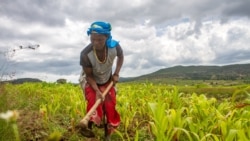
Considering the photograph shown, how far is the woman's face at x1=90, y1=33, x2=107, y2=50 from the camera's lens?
4211 millimetres

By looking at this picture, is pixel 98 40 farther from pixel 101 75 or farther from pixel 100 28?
pixel 101 75

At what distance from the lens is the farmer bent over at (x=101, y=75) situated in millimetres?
4480

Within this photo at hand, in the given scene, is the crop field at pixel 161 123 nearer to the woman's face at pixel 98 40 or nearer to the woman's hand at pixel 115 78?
the woman's hand at pixel 115 78

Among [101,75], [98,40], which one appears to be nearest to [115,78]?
[101,75]

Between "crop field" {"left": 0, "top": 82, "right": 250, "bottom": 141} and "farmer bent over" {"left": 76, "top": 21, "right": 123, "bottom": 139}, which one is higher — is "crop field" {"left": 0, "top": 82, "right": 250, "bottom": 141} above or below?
below

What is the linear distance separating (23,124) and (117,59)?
146 centimetres

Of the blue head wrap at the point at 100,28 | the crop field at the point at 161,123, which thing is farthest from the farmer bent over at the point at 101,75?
the crop field at the point at 161,123

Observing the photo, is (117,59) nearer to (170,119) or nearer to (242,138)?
(170,119)

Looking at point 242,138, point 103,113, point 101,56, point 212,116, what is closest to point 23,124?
point 103,113

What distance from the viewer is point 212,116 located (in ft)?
15.1

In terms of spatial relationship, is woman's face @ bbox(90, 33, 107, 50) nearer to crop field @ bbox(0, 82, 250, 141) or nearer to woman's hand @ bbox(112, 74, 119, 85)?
woman's hand @ bbox(112, 74, 119, 85)

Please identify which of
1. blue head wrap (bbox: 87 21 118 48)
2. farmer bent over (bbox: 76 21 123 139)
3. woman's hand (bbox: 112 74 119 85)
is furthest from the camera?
woman's hand (bbox: 112 74 119 85)

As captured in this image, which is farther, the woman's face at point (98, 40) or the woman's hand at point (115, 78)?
the woman's hand at point (115, 78)

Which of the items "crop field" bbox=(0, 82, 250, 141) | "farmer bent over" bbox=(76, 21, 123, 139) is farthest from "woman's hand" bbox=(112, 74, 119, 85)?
"crop field" bbox=(0, 82, 250, 141)
